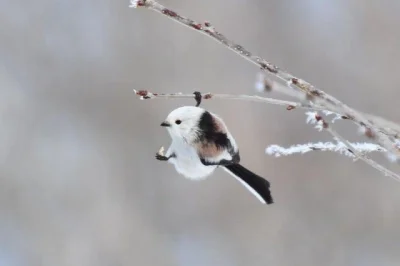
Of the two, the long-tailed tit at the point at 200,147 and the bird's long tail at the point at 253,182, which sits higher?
the long-tailed tit at the point at 200,147

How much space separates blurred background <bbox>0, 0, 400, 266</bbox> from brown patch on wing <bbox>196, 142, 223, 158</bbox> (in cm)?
97

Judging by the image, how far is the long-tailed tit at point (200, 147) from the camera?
216 millimetres

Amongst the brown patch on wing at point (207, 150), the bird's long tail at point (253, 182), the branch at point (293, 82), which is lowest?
the bird's long tail at point (253, 182)

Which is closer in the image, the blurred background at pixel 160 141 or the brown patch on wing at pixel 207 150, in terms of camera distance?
the brown patch on wing at pixel 207 150

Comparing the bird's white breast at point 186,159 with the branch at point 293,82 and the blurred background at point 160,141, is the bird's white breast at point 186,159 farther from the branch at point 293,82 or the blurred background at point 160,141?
the blurred background at point 160,141

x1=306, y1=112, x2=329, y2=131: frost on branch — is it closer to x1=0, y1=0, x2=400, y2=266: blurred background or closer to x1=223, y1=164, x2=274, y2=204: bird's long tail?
x1=223, y1=164, x2=274, y2=204: bird's long tail

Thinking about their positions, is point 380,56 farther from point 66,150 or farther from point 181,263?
point 66,150

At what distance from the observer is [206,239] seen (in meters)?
1.31

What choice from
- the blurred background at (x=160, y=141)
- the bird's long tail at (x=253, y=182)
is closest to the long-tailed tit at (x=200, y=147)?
the bird's long tail at (x=253, y=182)

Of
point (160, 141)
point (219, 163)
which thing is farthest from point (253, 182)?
point (160, 141)

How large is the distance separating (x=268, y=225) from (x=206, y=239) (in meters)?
0.17

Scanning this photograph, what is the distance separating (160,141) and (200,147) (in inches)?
38.8

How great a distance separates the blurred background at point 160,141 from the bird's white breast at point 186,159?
971mm

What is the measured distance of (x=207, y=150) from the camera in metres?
0.23
